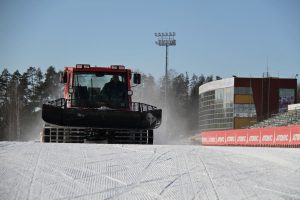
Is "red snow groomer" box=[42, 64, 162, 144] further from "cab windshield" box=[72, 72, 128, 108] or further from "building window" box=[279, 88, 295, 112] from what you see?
"building window" box=[279, 88, 295, 112]

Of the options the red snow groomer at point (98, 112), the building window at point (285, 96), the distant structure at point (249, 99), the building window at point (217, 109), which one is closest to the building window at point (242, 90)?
the distant structure at point (249, 99)

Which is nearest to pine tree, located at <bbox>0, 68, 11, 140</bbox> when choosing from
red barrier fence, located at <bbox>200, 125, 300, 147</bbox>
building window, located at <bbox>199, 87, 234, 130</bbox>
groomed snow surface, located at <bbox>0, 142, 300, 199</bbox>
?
building window, located at <bbox>199, 87, 234, 130</bbox>

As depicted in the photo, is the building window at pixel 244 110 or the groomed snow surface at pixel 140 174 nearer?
the groomed snow surface at pixel 140 174

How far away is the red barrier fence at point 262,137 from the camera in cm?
2658

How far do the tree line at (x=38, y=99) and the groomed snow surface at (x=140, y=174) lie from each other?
48825 millimetres

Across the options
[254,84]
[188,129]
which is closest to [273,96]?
[254,84]

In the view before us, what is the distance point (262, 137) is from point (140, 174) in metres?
22.2

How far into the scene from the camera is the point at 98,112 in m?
18.1

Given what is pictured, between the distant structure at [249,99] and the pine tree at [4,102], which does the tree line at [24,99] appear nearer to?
the pine tree at [4,102]

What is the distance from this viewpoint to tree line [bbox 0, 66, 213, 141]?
81562 mm

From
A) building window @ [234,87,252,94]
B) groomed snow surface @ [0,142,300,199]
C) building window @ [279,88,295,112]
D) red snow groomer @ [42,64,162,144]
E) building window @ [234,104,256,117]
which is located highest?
building window @ [234,87,252,94]

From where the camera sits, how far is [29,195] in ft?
25.5

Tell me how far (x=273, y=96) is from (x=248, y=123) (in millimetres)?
5729

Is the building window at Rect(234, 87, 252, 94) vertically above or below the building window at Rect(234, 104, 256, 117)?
above
